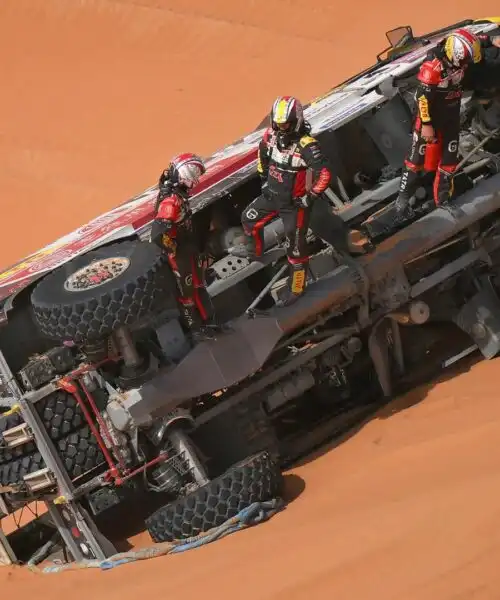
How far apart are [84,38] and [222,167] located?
10818 mm

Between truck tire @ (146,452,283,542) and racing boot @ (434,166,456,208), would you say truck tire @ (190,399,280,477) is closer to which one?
truck tire @ (146,452,283,542)

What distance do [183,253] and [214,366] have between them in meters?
0.73

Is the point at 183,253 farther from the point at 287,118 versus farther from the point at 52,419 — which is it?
the point at 52,419

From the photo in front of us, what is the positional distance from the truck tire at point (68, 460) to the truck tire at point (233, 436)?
765 millimetres

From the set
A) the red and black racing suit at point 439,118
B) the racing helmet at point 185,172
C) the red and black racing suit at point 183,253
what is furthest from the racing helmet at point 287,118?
the red and black racing suit at point 439,118

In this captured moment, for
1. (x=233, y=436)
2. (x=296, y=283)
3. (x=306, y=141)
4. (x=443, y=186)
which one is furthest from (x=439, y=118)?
(x=233, y=436)

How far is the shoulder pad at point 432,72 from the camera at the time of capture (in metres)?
7.36

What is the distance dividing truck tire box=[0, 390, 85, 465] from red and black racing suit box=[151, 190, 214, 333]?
0.89 metres

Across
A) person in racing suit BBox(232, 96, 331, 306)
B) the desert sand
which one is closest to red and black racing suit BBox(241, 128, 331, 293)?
person in racing suit BBox(232, 96, 331, 306)

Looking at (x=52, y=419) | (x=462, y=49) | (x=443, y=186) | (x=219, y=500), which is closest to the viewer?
(x=219, y=500)

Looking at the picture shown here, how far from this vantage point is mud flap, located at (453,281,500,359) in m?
7.42

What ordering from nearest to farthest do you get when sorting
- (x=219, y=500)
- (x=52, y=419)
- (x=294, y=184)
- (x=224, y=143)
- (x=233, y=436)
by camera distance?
(x=219, y=500)
(x=52, y=419)
(x=294, y=184)
(x=233, y=436)
(x=224, y=143)

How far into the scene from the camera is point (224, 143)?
1441 cm

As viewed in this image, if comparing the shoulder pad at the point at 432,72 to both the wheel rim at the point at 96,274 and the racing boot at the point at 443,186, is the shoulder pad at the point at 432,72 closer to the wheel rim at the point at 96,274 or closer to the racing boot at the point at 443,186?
the racing boot at the point at 443,186
